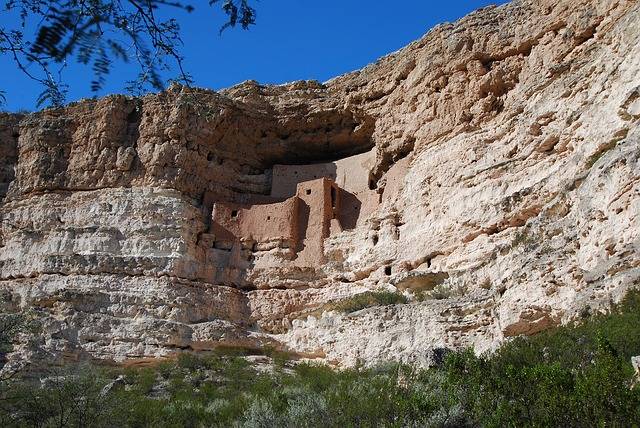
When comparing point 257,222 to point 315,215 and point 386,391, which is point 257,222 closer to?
point 315,215

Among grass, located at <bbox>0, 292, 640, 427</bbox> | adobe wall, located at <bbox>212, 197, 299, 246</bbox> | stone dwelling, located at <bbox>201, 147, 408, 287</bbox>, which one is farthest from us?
adobe wall, located at <bbox>212, 197, 299, 246</bbox>

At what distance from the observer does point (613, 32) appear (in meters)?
16.0

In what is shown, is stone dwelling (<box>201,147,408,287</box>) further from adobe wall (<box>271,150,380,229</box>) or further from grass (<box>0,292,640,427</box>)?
grass (<box>0,292,640,427</box>)

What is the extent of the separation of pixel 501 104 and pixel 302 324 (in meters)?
6.99

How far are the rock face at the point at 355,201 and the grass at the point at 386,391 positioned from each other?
113cm

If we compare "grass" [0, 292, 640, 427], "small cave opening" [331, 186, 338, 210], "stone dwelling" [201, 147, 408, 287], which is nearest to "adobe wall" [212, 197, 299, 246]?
"stone dwelling" [201, 147, 408, 287]

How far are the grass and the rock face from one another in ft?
3.69

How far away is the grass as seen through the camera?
300 inches

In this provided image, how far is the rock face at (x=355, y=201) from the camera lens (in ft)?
46.6

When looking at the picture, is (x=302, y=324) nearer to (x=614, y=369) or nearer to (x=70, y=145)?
(x=70, y=145)

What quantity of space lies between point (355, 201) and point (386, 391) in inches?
449

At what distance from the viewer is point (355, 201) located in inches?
876

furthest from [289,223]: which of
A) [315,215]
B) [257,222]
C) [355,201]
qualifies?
[355,201]

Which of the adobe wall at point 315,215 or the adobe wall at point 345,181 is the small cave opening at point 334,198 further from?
the adobe wall at point 345,181
